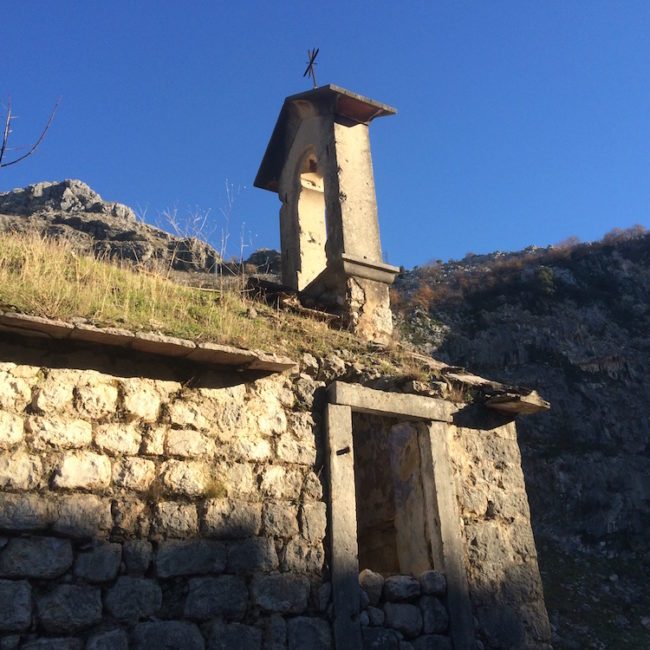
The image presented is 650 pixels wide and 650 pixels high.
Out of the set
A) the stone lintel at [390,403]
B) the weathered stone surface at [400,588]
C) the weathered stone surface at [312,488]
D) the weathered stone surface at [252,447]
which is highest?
the stone lintel at [390,403]

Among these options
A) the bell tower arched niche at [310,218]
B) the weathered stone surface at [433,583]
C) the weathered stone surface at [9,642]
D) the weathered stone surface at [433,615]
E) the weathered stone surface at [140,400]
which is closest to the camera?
the weathered stone surface at [9,642]

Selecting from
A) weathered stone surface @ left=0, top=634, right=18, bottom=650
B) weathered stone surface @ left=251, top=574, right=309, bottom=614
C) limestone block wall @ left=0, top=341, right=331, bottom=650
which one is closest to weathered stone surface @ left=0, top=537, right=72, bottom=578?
limestone block wall @ left=0, top=341, right=331, bottom=650

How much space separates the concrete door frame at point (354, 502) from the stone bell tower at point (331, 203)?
133 centimetres

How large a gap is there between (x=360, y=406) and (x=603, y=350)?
716 inches

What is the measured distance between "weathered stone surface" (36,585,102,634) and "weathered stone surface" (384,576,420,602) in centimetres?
187

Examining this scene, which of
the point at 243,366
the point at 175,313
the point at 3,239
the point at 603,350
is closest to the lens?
the point at 243,366

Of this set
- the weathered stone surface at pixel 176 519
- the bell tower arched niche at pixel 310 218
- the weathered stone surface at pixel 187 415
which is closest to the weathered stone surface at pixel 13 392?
the weathered stone surface at pixel 187 415

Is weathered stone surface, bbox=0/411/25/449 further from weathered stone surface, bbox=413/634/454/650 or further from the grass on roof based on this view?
weathered stone surface, bbox=413/634/454/650

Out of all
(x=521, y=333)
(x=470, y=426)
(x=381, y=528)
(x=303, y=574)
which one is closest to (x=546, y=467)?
(x=521, y=333)

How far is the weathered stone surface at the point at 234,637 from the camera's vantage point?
3561 mm

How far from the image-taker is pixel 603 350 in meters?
20.8

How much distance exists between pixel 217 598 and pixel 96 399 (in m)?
1.35

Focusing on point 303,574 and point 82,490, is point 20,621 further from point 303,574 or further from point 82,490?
point 303,574

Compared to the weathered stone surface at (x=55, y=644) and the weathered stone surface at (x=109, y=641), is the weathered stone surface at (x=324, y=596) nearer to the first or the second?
the weathered stone surface at (x=109, y=641)
